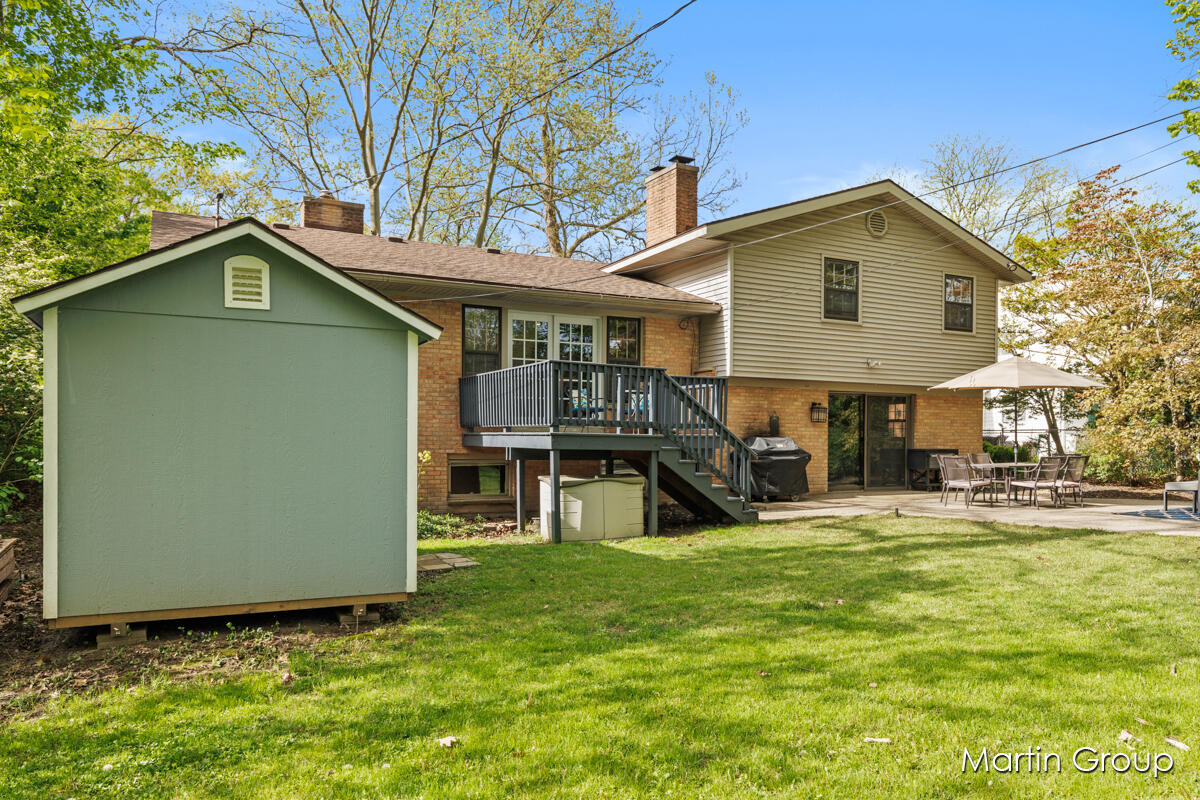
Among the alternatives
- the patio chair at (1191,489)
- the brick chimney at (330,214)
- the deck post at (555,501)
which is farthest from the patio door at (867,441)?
the brick chimney at (330,214)

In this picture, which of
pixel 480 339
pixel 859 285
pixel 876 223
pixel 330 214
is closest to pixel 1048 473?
pixel 859 285

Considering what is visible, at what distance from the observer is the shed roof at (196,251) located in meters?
5.14

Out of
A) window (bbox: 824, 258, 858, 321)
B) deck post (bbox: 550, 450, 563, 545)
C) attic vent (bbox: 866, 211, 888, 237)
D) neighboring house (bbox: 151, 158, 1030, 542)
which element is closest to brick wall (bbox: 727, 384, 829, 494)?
neighboring house (bbox: 151, 158, 1030, 542)

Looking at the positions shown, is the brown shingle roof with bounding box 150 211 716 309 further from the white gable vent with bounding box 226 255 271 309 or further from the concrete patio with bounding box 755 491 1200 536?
the white gable vent with bounding box 226 255 271 309

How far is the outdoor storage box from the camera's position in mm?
10148

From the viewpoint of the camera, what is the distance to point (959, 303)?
16.8m

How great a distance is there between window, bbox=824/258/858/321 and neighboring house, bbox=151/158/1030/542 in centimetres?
3

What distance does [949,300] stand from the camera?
16.6 meters

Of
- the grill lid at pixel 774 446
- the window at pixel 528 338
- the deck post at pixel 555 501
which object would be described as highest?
the window at pixel 528 338

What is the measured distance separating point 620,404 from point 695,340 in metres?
4.97

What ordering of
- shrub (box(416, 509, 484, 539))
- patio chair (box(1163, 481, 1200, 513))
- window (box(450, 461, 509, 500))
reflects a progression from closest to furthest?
patio chair (box(1163, 481, 1200, 513)), shrub (box(416, 509, 484, 539)), window (box(450, 461, 509, 500))

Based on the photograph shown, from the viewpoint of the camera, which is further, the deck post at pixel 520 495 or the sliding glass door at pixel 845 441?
the sliding glass door at pixel 845 441

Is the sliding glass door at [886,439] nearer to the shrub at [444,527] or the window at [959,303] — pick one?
the window at [959,303]

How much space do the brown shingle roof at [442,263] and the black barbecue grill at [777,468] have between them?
117 inches
